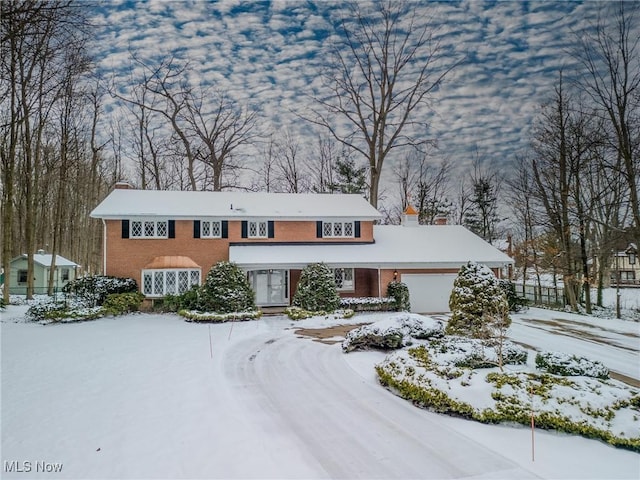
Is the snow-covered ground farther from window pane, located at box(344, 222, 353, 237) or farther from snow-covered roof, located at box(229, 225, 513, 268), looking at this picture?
window pane, located at box(344, 222, 353, 237)

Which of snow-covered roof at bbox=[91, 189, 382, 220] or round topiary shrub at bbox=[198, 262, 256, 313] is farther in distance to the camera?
snow-covered roof at bbox=[91, 189, 382, 220]

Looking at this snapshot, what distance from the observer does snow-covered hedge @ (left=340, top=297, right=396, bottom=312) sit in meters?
20.7

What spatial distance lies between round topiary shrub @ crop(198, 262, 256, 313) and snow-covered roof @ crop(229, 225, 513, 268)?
1.45 m

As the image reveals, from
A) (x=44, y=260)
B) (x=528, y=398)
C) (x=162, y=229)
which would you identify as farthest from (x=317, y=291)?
(x=44, y=260)

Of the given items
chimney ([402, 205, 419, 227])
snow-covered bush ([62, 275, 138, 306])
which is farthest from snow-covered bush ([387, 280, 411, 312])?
snow-covered bush ([62, 275, 138, 306])

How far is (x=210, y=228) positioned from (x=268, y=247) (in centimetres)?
355

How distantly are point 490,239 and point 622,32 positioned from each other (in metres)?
22.2

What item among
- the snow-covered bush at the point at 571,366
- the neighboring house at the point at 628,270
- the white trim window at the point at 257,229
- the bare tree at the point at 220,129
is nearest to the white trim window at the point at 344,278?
the white trim window at the point at 257,229

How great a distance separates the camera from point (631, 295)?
120 ft

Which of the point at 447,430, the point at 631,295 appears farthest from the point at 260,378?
the point at 631,295

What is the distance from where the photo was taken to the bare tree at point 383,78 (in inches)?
1179

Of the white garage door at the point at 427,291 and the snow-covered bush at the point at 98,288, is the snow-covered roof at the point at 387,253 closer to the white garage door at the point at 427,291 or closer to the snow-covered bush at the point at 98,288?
the white garage door at the point at 427,291

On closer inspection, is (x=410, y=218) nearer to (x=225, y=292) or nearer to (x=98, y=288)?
(x=225, y=292)

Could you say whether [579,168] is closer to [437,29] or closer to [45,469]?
[437,29]
